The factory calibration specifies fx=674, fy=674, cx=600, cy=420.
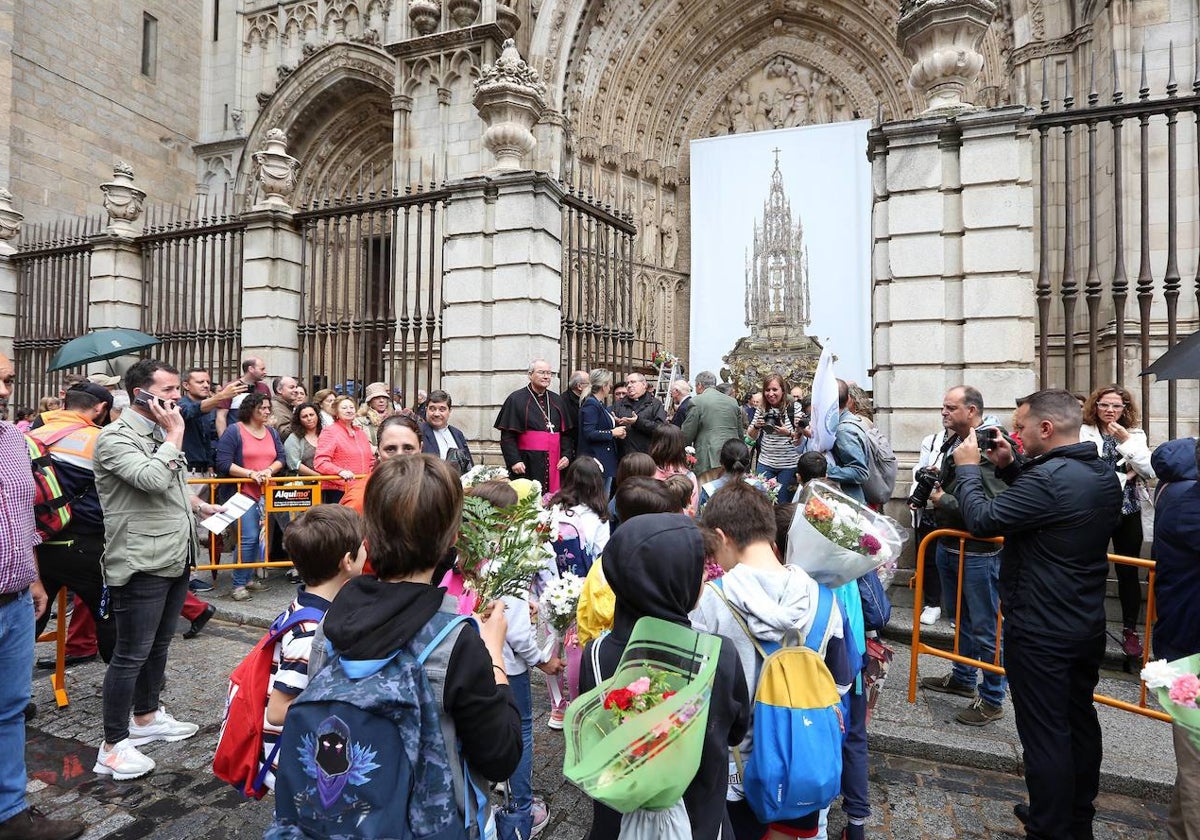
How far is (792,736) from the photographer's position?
2156 millimetres

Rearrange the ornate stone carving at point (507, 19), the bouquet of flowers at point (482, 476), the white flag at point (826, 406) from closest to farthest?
the bouquet of flowers at point (482, 476)
the white flag at point (826, 406)
the ornate stone carving at point (507, 19)

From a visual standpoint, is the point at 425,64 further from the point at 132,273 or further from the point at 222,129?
the point at 222,129

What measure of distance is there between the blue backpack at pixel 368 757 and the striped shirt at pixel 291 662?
0.43 meters

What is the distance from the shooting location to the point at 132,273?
11.2 m

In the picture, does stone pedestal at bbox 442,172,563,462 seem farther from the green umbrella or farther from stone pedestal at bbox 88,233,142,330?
stone pedestal at bbox 88,233,142,330

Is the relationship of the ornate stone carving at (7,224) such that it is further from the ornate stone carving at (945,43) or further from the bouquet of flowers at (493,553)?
the ornate stone carving at (945,43)

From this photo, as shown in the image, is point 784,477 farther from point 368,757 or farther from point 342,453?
point 368,757

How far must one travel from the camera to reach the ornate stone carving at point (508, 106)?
7.93 meters

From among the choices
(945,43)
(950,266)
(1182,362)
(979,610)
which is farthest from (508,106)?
(979,610)

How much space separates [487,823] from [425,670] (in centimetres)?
58

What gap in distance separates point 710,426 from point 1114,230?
15.8 feet

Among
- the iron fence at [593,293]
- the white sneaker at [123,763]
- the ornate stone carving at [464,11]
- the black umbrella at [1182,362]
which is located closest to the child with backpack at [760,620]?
the black umbrella at [1182,362]

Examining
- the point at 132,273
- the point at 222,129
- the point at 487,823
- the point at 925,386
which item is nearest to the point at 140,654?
the point at 487,823

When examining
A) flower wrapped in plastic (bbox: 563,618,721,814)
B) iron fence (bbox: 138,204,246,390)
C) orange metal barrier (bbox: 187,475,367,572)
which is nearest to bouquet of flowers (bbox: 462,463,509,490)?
flower wrapped in plastic (bbox: 563,618,721,814)
